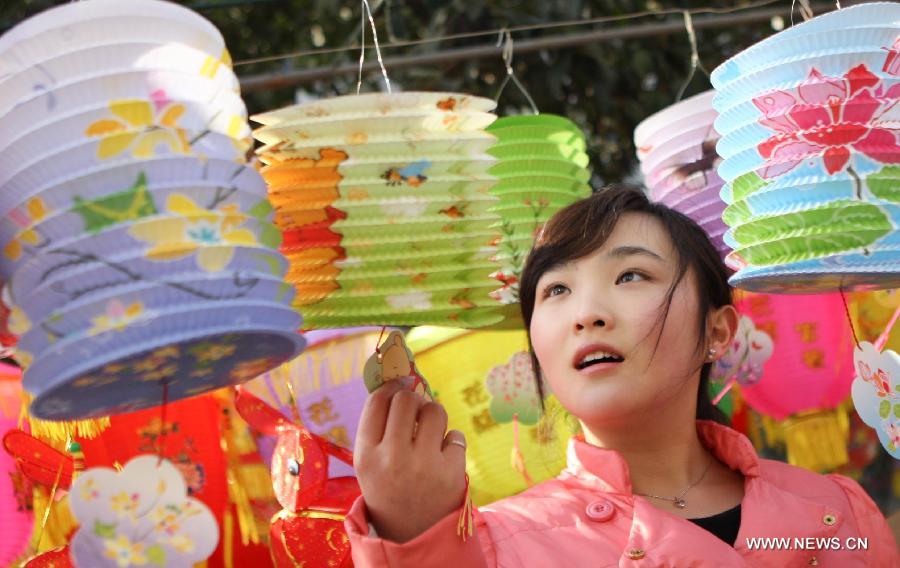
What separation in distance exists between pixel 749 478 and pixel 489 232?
62cm

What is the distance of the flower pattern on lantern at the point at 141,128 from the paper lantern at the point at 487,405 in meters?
1.25

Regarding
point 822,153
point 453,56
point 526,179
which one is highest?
point 453,56

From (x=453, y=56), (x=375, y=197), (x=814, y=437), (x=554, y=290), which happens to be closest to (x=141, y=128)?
(x=375, y=197)

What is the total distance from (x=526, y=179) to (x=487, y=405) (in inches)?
25.8

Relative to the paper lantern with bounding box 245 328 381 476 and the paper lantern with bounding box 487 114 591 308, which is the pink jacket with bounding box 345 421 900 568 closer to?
the paper lantern with bounding box 487 114 591 308

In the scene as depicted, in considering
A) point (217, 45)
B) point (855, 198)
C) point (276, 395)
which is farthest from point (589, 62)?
point (217, 45)

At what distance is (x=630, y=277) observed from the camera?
69.9 inches

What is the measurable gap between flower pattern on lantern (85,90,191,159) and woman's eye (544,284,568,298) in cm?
71

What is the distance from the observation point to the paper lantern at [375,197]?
4.82ft

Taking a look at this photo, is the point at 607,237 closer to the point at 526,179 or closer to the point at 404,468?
the point at 526,179

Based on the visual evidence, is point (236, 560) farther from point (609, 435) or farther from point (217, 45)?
point (217, 45)

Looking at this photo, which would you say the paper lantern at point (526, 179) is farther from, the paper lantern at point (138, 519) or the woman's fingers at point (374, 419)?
the paper lantern at point (138, 519)

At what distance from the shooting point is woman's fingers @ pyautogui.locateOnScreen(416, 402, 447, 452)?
1.44 metres

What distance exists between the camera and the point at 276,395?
219 centimetres
